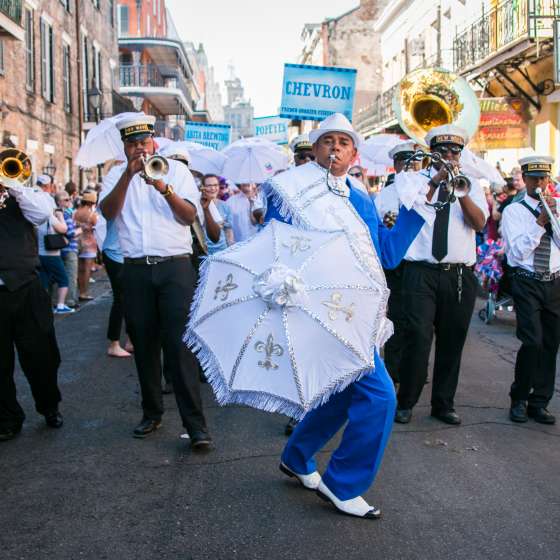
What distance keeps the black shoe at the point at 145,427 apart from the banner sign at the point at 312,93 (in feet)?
24.8

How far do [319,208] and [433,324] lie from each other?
2.30 meters

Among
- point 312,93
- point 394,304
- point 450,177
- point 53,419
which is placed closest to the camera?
point 450,177

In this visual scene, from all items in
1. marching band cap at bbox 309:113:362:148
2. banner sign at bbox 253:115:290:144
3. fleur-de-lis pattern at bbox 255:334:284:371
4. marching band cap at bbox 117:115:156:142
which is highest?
banner sign at bbox 253:115:290:144

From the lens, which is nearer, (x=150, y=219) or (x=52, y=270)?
(x=150, y=219)

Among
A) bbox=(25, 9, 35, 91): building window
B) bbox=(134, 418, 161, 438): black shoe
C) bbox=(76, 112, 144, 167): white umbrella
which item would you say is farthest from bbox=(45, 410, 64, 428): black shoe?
bbox=(25, 9, 35, 91): building window

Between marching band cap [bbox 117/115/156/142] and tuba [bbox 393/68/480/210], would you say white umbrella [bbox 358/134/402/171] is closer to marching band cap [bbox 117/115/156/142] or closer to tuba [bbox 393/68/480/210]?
tuba [bbox 393/68/480/210]

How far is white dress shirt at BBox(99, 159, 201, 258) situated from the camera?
548 centimetres

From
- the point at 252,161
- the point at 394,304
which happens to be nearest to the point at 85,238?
the point at 252,161

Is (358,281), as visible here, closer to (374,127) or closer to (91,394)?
(91,394)

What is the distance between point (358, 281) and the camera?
3.88m

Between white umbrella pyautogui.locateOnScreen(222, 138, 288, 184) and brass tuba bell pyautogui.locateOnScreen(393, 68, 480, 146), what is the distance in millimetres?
3980

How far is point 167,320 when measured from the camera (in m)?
5.48

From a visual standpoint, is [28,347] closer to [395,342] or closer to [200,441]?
[200,441]

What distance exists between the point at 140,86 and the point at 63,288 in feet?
110
